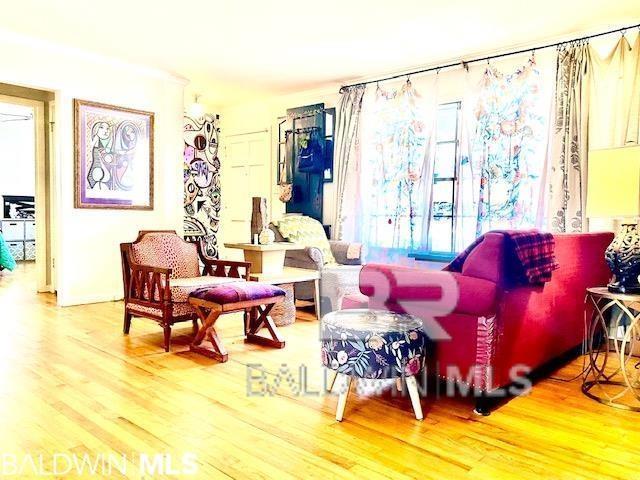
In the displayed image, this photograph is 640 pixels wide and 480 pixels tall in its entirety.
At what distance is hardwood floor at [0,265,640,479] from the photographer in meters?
1.91

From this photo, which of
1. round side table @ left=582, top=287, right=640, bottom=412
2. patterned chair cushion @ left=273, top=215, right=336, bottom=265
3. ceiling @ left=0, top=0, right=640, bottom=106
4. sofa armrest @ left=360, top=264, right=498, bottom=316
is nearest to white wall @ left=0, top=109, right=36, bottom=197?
ceiling @ left=0, top=0, right=640, bottom=106

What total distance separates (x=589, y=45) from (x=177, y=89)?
4.24m

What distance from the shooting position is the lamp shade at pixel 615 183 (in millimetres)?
2771

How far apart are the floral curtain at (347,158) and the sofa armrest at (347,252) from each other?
→ 1.45 feet

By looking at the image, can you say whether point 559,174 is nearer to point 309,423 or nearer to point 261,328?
point 261,328

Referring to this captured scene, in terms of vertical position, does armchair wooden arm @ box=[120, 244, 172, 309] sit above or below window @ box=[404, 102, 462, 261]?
below

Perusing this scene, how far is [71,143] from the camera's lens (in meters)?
5.02

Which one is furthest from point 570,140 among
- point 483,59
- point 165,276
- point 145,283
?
point 145,283

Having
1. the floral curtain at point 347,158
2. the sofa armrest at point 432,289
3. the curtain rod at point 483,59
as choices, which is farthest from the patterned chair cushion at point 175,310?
the curtain rod at point 483,59

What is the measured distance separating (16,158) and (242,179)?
5.58 meters

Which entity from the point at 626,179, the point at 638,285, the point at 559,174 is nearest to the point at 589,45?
the point at 559,174

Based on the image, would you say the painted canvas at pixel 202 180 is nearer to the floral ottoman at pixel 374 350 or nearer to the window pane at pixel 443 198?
the window pane at pixel 443 198

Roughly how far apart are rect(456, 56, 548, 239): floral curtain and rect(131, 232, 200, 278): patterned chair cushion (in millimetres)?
2537

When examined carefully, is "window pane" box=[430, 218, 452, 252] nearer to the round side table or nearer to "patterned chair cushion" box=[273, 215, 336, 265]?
"patterned chair cushion" box=[273, 215, 336, 265]
